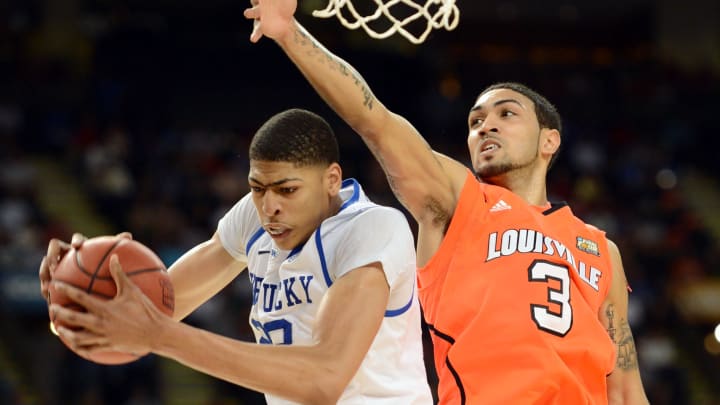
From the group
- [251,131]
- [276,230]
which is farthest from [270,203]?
[251,131]

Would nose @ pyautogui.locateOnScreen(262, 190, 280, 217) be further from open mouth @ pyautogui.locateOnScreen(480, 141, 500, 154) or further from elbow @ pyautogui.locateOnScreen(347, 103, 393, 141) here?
open mouth @ pyautogui.locateOnScreen(480, 141, 500, 154)

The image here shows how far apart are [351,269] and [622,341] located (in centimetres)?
183

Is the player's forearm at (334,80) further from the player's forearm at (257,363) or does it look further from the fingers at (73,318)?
the fingers at (73,318)

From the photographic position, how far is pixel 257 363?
304 cm

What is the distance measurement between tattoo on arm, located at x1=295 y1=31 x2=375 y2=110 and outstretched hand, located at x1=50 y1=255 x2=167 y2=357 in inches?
43.9

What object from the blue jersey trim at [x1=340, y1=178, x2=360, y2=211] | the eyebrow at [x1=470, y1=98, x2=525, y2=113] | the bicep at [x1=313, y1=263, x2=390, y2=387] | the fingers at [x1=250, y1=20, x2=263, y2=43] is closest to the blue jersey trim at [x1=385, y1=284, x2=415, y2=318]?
the bicep at [x1=313, y1=263, x2=390, y2=387]

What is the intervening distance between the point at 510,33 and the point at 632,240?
867cm

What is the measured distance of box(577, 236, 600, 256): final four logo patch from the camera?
15.5 ft

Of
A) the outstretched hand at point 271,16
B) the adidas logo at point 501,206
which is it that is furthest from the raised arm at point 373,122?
the adidas logo at point 501,206

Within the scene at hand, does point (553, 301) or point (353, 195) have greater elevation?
point (353, 195)

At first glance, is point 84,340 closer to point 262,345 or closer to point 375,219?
point 262,345

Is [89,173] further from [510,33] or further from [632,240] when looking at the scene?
[510,33]

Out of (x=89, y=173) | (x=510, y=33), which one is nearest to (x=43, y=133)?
(x=89, y=173)

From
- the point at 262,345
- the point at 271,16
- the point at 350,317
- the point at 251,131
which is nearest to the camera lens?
the point at 262,345
